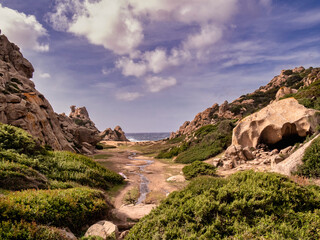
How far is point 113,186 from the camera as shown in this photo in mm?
16656

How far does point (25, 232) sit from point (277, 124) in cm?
2347

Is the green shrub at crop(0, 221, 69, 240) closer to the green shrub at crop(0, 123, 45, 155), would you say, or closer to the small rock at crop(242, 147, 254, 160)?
the green shrub at crop(0, 123, 45, 155)

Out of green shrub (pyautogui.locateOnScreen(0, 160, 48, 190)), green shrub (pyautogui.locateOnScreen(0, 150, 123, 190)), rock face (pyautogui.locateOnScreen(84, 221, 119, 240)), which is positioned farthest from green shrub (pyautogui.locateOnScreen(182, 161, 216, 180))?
green shrub (pyautogui.locateOnScreen(0, 160, 48, 190))

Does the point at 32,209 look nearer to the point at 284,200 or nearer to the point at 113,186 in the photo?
the point at 284,200

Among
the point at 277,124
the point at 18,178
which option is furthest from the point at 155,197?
the point at 277,124

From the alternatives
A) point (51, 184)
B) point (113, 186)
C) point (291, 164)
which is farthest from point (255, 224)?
point (113, 186)

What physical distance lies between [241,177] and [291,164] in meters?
8.14

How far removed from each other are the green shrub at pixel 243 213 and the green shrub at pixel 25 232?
2.51 metres

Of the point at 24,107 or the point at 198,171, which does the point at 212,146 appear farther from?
the point at 24,107

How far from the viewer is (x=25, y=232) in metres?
4.94

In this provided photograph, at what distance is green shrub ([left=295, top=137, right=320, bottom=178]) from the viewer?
37.1 ft

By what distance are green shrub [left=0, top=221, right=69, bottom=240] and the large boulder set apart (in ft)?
73.2

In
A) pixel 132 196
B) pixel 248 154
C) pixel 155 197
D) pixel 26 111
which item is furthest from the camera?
pixel 26 111

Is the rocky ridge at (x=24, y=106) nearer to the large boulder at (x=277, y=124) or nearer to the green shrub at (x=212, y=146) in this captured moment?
the green shrub at (x=212, y=146)
